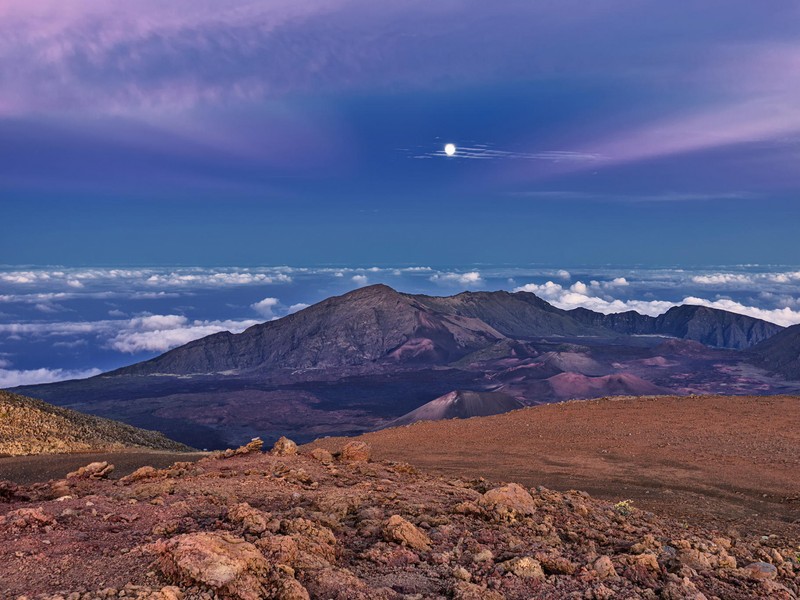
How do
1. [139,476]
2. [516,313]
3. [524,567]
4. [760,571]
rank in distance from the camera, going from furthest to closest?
[516,313], [139,476], [760,571], [524,567]

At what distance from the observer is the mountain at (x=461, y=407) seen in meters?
63.1

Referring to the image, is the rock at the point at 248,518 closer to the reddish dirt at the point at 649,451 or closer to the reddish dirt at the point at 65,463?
the reddish dirt at the point at 649,451

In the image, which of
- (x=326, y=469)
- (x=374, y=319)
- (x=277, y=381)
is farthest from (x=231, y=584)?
(x=374, y=319)

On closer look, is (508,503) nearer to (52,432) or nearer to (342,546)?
(342,546)

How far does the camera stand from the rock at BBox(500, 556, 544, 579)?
198 inches

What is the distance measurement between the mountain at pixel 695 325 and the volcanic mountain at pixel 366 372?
6.55 ft

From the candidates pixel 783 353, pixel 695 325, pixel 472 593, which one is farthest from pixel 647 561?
pixel 695 325

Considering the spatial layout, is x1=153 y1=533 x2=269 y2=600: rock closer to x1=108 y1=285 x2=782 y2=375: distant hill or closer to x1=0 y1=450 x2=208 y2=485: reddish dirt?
x1=0 y1=450 x2=208 y2=485: reddish dirt

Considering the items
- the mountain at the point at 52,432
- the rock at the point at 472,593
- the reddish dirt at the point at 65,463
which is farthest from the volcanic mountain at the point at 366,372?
the rock at the point at 472,593

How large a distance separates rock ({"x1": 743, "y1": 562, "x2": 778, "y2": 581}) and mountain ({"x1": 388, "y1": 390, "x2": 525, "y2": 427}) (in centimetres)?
5653

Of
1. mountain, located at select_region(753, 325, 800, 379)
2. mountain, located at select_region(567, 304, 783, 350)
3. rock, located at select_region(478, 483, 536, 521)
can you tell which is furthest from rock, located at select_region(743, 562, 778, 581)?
mountain, located at select_region(567, 304, 783, 350)

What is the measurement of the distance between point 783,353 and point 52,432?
11903 cm

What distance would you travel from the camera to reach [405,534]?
562 centimetres

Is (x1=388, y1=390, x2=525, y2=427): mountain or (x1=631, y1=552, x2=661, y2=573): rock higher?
(x1=631, y1=552, x2=661, y2=573): rock
